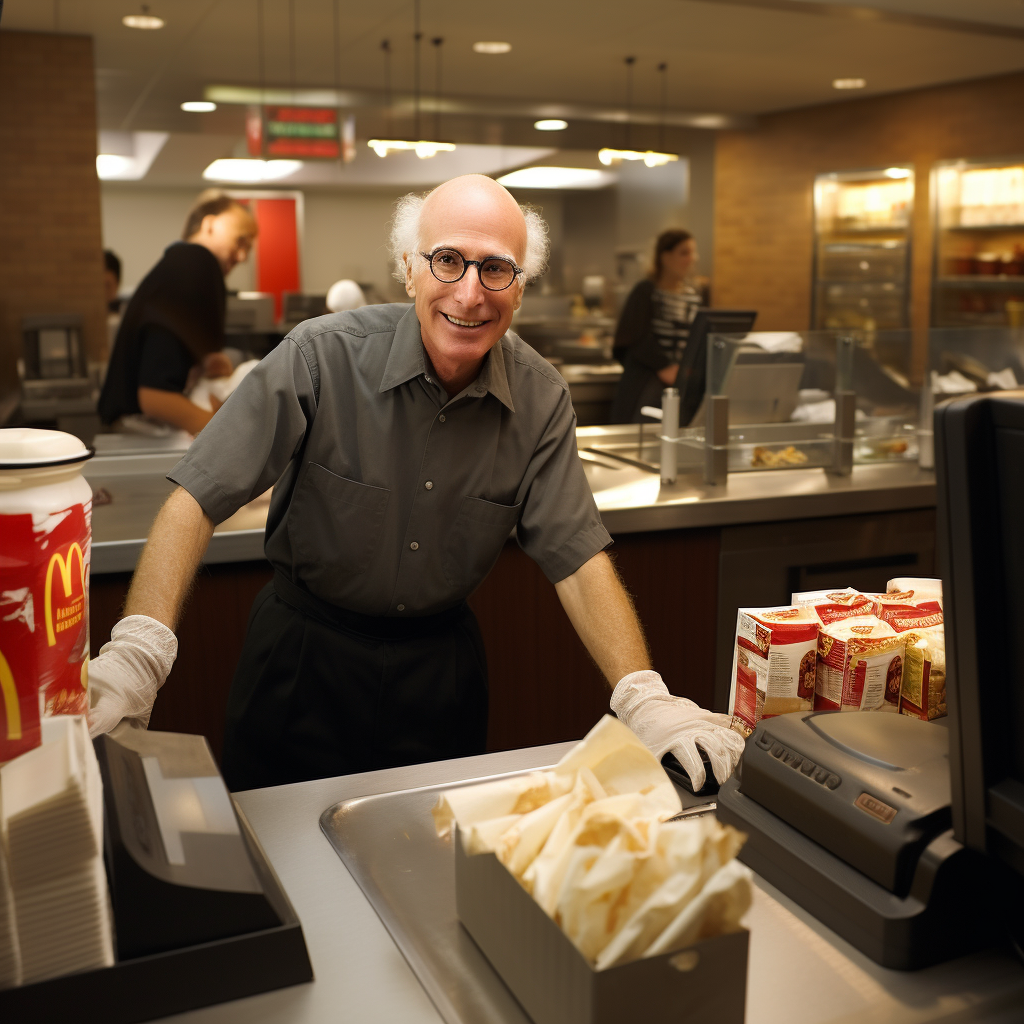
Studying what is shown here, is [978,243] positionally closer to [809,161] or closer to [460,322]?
[809,161]

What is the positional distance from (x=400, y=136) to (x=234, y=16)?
2.71 metres

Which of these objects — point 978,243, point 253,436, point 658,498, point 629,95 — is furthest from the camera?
point 629,95

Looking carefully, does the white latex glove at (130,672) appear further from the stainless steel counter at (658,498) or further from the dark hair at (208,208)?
the dark hair at (208,208)

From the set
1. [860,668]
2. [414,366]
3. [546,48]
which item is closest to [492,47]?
[546,48]

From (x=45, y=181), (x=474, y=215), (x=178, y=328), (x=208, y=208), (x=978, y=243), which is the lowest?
(x=178, y=328)

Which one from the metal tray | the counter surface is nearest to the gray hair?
the metal tray

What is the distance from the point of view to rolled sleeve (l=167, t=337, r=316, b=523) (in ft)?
4.87

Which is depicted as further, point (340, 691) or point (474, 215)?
point (340, 691)

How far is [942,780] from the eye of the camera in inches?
35.6

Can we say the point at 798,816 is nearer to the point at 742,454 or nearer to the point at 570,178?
the point at 742,454

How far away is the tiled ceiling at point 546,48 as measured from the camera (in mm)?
5852

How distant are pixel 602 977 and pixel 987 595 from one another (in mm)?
394

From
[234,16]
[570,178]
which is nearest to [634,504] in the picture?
[234,16]

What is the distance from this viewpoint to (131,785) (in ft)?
2.79
